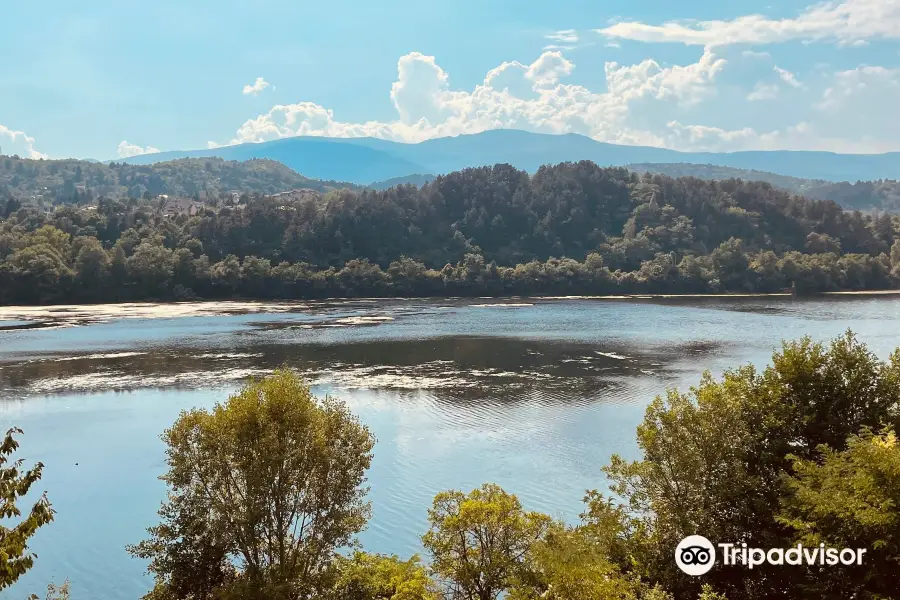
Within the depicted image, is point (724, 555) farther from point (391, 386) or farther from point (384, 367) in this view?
point (384, 367)

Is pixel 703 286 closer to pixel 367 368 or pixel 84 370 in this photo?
pixel 367 368

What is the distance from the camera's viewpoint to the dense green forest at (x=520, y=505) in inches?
864

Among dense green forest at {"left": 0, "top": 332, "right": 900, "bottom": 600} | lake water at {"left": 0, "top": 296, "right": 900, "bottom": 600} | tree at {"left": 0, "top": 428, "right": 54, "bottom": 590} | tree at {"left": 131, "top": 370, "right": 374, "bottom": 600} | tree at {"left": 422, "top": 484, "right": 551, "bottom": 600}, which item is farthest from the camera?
lake water at {"left": 0, "top": 296, "right": 900, "bottom": 600}

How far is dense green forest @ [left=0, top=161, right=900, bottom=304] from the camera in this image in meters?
154

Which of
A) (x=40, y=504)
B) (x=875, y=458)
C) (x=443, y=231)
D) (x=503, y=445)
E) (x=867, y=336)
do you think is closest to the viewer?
(x=40, y=504)

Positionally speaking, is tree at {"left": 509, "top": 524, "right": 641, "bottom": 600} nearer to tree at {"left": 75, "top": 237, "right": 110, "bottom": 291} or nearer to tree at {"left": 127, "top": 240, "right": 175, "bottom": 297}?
tree at {"left": 127, "top": 240, "right": 175, "bottom": 297}

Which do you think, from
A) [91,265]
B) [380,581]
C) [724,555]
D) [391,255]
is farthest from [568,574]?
[391,255]

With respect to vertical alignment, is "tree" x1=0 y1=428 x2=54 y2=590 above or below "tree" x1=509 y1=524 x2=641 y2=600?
above

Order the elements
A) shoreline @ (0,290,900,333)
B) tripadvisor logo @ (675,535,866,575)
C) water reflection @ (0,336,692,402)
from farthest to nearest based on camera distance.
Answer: shoreline @ (0,290,900,333) < water reflection @ (0,336,692,402) < tripadvisor logo @ (675,535,866,575)

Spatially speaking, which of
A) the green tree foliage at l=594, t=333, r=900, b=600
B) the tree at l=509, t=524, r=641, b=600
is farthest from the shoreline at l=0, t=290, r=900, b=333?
the green tree foliage at l=594, t=333, r=900, b=600

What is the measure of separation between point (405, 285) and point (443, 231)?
111 ft

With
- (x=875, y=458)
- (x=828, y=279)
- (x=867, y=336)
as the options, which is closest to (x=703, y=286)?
(x=828, y=279)

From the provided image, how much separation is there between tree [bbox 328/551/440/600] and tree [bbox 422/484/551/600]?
93 centimetres

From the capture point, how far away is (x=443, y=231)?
19738 centimetres
